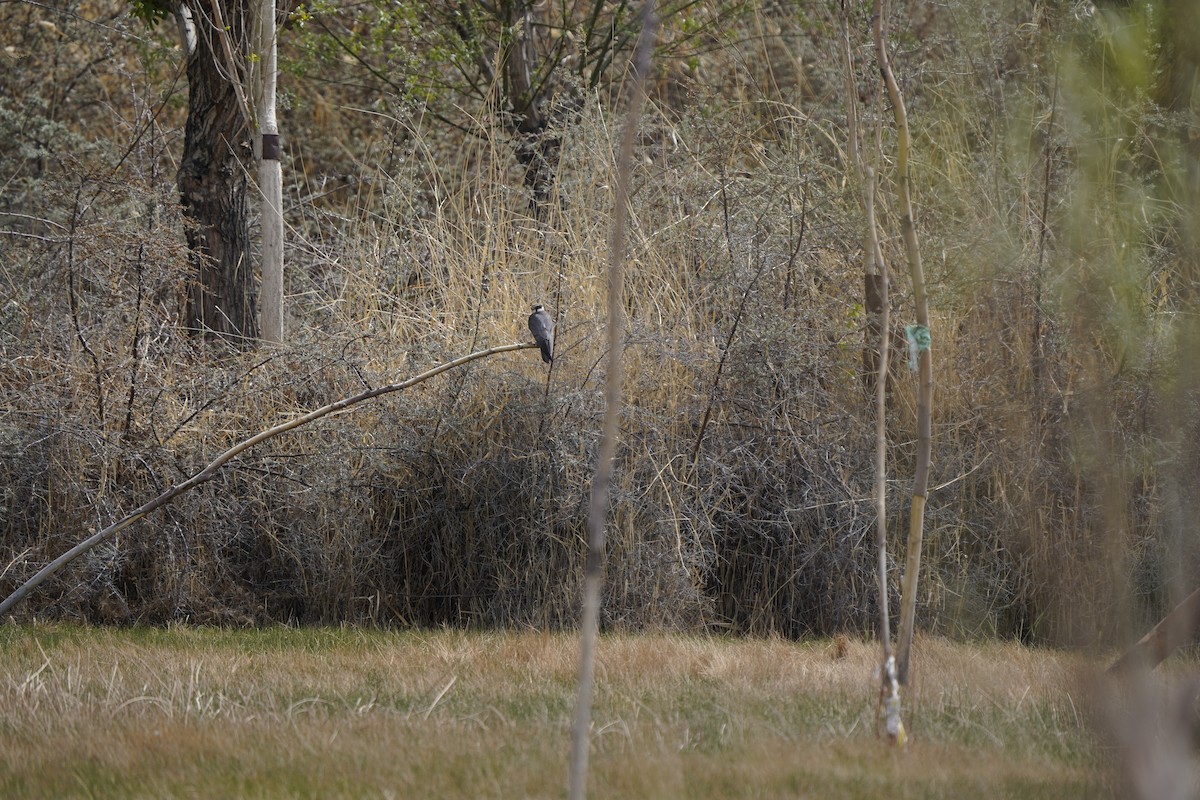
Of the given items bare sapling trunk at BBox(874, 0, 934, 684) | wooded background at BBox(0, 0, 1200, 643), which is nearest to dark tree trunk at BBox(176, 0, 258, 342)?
wooded background at BBox(0, 0, 1200, 643)

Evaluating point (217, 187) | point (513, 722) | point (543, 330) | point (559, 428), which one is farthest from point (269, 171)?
point (513, 722)

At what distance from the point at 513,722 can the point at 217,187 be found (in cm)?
457

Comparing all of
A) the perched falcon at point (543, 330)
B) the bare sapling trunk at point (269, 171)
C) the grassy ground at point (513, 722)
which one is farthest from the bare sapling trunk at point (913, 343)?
the bare sapling trunk at point (269, 171)

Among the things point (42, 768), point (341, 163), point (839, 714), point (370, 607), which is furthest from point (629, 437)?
point (341, 163)

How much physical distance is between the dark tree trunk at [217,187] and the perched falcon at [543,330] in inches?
84.4

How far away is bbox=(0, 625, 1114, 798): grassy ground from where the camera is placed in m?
2.64

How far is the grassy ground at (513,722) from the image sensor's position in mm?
2639

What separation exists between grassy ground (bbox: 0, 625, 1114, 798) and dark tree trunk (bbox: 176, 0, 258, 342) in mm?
2604

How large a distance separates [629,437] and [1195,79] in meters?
3.31

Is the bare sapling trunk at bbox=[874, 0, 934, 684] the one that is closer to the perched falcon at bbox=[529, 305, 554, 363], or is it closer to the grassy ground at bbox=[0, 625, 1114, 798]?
the grassy ground at bbox=[0, 625, 1114, 798]

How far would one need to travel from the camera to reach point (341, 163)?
1303cm

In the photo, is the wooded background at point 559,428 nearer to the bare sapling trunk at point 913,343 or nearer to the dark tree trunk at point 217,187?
the dark tree trunk at point 217,187

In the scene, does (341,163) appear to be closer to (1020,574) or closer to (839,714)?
(1020,574)

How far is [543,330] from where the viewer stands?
536cm
